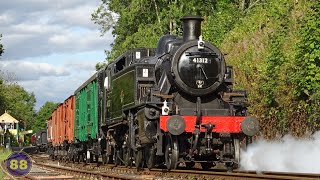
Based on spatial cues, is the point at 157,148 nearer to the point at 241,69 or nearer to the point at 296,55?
the point at 296,55

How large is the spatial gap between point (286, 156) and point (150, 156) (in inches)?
157

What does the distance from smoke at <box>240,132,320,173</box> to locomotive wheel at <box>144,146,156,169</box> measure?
2388 mm

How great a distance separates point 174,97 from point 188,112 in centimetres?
58

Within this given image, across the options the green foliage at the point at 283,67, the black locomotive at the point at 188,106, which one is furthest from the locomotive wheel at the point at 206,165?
the green foliage at the point at 283,67

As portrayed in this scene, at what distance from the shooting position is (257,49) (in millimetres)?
24281

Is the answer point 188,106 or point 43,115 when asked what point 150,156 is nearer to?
point 188,106

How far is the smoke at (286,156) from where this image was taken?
16.2 metres

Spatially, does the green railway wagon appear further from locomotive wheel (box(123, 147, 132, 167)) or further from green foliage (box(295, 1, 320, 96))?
green foliage (box(295, 1, 320, 96))

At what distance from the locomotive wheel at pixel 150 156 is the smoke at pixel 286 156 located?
2.39 m

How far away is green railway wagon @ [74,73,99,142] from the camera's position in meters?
22.9

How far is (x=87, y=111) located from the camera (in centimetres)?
2488

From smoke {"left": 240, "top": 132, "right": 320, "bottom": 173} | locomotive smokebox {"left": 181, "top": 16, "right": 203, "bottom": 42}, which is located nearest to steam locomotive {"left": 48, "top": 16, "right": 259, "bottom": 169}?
locomotive smokebox {"left": 181, "top": 16, "right": 203, "bottom": 42}

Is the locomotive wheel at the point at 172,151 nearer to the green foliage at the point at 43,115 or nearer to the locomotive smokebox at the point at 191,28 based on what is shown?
the locomotive smokebox at the point at 191,28

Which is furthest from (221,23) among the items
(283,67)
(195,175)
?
(195,175)
